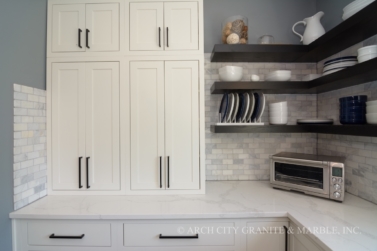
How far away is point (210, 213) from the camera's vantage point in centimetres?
111

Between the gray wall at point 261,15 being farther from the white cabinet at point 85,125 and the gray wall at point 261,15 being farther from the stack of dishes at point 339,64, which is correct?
the white cabinet at point 85,125

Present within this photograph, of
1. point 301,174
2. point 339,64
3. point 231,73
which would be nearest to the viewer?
point 339,64

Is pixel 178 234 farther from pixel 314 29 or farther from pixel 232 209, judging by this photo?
pixel 314 29

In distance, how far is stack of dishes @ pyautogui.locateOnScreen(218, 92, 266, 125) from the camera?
152 centimetres

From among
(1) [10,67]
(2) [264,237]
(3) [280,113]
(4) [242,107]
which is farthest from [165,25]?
(2) [264,237]

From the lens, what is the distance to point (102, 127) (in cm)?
140

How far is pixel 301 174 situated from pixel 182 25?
4.93 ft

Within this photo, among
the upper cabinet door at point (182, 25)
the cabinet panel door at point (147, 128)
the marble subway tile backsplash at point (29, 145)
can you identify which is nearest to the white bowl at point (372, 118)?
the upper cabinet door at point (182, 25)

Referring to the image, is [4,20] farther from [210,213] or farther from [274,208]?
[274,208]

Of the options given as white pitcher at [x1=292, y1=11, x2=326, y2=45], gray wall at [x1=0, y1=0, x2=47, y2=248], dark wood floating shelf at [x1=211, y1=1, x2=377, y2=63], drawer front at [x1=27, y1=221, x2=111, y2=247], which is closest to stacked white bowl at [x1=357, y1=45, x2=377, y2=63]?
dark wood floating shelf at [x1=211, y1=1, x2=377, y2=63]

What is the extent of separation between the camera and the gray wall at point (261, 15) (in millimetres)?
1733

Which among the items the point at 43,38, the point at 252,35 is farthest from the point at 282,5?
the point at 43,38

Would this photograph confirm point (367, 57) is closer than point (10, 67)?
Yes

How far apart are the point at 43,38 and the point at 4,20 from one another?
28 centimetres
